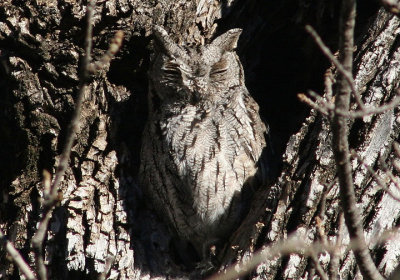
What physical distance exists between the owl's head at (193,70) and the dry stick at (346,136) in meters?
1.61

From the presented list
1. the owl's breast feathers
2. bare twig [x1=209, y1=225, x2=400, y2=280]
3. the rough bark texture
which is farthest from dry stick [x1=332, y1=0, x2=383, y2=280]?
the owl's breast feathers

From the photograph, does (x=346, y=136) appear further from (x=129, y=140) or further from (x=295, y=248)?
(x=129, y=140)

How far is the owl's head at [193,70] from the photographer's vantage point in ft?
11.0

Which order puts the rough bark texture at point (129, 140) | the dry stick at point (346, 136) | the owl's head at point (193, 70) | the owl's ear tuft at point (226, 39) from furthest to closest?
the owl's ear tuft at point (226, 39) → the owl's head at point (193, 70) → the rough bark texture at point (129, 140) → the dry stick at point (346, 136)

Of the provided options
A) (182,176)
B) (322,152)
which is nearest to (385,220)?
(322,152)

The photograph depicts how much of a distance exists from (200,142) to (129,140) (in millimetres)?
484

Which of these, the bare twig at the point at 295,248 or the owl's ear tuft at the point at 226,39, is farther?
the owl's ear tuft at the point at 226,39

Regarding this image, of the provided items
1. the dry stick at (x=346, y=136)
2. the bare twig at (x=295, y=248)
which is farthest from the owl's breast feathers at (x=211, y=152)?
the dry stick at (x=346, y=136)

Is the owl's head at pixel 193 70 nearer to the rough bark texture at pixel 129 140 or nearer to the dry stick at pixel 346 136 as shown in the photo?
the rough bark texture at pixel 129 140

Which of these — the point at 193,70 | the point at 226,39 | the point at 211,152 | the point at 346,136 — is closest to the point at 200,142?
the point at 211,152

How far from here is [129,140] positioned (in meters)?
3.63

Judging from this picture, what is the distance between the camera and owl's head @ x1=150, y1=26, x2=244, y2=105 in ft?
11.0

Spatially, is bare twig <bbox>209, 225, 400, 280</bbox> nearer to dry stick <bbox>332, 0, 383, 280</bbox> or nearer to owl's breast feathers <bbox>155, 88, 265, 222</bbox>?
dry stick <bbox>332, 0, 383, 280</bbox>

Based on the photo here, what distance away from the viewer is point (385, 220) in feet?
9.20
